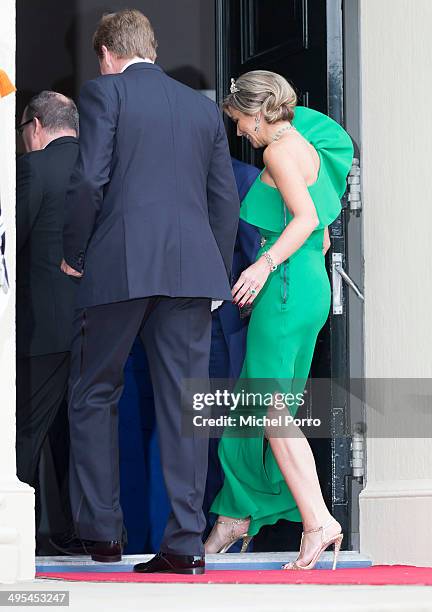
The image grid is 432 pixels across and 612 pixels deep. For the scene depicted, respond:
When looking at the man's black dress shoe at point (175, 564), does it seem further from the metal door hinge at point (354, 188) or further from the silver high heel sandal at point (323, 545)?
the metal door hinge at point (354, 188)

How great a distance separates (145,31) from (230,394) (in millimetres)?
1491

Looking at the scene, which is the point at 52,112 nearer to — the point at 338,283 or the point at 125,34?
the point at 125,34

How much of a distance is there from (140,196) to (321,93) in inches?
48.7

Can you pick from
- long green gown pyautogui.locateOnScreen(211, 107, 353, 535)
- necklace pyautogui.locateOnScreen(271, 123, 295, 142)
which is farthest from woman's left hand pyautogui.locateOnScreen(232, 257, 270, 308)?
necklace pyautogui.locateOnScreen(271, 123, 295, 142)

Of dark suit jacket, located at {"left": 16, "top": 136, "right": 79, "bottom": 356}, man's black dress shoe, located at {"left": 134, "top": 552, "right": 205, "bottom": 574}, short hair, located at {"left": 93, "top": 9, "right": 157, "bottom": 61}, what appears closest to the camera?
man's black dress shoe, located at {"left": 134, "top": 552, "right": 205, "bottom": 574}

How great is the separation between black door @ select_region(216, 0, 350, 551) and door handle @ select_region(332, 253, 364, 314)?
28 millimetres

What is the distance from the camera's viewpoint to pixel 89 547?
473cm

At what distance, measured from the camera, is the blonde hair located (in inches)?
189

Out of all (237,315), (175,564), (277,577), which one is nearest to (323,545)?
(277,577)

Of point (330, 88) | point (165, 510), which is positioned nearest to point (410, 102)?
point (330, 88)

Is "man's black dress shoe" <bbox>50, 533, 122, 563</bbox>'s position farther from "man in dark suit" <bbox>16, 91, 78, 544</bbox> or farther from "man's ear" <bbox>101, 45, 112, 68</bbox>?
"man's ear" <bbox>101, 45, 112, 68</bbox>

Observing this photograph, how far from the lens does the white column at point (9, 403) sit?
4.19 metres

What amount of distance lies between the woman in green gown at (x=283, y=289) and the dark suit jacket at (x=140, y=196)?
0.41m

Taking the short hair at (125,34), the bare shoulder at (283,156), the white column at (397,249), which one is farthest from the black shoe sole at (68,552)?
the short hair at (125,34)
